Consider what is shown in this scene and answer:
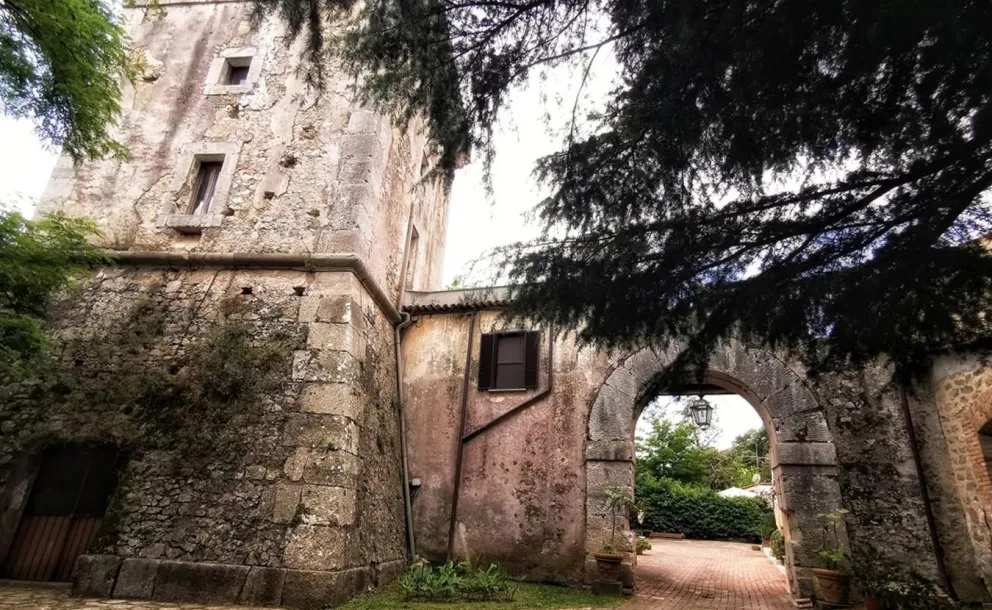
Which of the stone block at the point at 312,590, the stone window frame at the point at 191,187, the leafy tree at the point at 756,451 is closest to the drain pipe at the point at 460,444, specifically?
the stone block at the point at 312,590

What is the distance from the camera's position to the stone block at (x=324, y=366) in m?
6.29

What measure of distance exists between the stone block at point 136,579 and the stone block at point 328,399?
2.12m

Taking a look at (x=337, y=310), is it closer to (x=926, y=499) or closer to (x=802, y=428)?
(x=802, y=428)

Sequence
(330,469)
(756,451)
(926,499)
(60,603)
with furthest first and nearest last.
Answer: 1. (756,451)
2. (926,499)
3. (330,469)
4. (60,603)

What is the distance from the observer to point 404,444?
807 centimetres

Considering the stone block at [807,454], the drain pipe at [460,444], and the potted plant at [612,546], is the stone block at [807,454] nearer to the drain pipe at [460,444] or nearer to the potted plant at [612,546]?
the potted plant at [612,546]

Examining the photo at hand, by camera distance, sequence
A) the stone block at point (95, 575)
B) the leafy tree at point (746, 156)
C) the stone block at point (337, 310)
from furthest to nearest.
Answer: the stone block at point (337, 310) → the stone block at point (95, 575) → the leafy tree at point (746, 156)

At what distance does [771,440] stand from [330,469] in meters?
6.06

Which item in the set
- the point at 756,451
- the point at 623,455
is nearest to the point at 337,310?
the point at 623,455

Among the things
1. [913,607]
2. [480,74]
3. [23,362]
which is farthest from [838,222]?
[23,362]

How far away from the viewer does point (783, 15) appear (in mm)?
2514

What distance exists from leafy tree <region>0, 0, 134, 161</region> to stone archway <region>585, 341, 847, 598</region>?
6953 mm

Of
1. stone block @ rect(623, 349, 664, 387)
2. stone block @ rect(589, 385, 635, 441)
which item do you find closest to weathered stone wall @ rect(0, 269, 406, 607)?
stone block @ rect(589, 385, 635, 441)

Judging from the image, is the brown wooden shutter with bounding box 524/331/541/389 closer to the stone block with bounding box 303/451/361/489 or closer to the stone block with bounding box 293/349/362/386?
the stone block with bounding box 293/349/362/386
